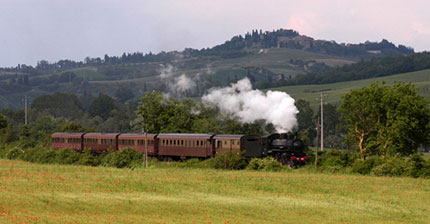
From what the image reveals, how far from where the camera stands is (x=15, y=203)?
3070 cm

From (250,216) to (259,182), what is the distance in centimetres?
1429

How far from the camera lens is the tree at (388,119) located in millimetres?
63312

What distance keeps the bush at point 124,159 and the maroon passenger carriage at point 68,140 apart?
16245 millimetres

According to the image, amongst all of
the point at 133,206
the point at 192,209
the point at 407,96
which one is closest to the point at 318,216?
the point at 192,209

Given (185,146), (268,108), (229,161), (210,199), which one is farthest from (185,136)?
(210,199)

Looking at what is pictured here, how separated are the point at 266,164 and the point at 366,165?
29.1 ft

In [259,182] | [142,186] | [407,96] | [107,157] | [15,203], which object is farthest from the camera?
[107,157]

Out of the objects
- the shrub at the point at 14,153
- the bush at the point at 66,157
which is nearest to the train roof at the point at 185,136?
the bush at the point at 66,157

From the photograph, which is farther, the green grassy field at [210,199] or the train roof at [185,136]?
the train roof at [185,136]

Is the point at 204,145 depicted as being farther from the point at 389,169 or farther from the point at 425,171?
the point at 425,171

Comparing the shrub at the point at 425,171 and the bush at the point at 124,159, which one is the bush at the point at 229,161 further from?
the shrub at the point at 425,171

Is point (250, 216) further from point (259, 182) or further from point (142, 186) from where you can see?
point (259, 182)

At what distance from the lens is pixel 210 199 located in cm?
3594

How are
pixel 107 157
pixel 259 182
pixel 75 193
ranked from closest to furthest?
pixel 75 193, pixel 259 182, pixel 107 157
